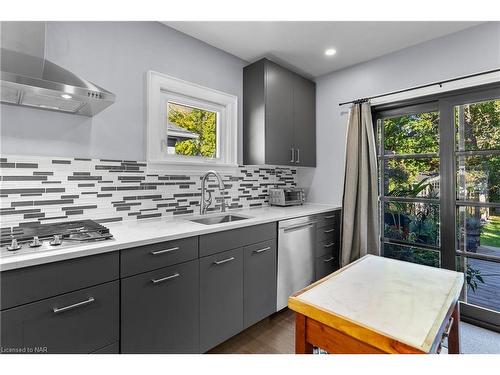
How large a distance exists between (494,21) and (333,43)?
122cm

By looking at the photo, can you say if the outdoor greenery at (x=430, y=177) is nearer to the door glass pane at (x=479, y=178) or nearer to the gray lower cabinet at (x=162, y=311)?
the door glass pane at (x=479, y=178)

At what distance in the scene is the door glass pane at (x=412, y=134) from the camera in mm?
2436

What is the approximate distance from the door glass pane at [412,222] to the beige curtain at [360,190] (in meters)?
0.22

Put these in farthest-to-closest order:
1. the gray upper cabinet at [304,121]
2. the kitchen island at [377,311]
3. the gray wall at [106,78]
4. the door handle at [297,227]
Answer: the gray upper cabinet at [304,121], the door handle at [297,227], the gray wall at [106,78], the kitchen island at [377,311]

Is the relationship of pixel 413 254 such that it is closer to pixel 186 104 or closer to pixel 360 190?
pixel 360 190

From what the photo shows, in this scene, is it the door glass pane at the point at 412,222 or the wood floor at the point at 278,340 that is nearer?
the wood floor at the point at 278,340

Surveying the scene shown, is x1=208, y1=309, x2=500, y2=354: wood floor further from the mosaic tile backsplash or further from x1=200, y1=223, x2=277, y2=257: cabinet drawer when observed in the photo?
the mosaic tile backsplash

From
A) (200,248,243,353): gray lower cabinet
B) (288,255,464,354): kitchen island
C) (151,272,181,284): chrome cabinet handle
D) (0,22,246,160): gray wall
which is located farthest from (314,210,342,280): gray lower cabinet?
(0,22,246,160): gray wall

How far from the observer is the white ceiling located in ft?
6.95

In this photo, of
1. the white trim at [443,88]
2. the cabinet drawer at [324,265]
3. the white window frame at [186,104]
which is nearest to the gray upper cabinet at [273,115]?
the white window frame at [186,104]

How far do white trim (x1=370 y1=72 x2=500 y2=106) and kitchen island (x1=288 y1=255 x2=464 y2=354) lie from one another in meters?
1.80

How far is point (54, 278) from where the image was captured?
1.09 m

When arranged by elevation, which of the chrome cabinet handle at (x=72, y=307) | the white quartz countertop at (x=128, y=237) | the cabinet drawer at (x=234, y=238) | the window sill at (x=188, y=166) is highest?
the window sill at (x=188, y=166)

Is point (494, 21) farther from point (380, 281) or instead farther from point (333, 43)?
point (380, 281)
